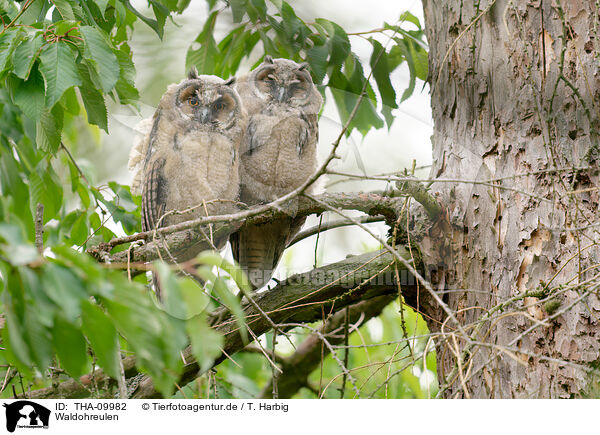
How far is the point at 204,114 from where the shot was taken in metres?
1.72

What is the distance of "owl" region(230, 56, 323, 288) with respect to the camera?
65.4 inches

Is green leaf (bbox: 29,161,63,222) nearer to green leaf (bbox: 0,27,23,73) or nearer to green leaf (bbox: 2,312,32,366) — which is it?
green leaf (bbox: 0,27,23,73)

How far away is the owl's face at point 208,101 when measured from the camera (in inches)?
64.7

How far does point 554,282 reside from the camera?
4.06 feet

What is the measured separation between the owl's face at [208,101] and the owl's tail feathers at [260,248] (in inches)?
13.7

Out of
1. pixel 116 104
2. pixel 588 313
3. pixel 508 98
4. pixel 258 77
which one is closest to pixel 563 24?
pixel 508 98

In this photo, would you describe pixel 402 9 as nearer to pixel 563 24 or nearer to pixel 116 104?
pixel 563 24

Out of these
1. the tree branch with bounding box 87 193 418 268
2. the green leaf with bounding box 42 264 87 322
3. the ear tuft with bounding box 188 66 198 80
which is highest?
the ear tuft with bounding box 188 66 198 80

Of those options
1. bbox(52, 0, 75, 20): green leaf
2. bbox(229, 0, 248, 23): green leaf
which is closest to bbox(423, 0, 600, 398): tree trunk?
bbox(229, 0, 248, 23): green leaf

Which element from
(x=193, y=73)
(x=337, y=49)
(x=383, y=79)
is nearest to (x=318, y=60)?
(x=337, y=49)

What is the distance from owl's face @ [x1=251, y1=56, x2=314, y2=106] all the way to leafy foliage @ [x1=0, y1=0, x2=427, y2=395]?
0.16ft
